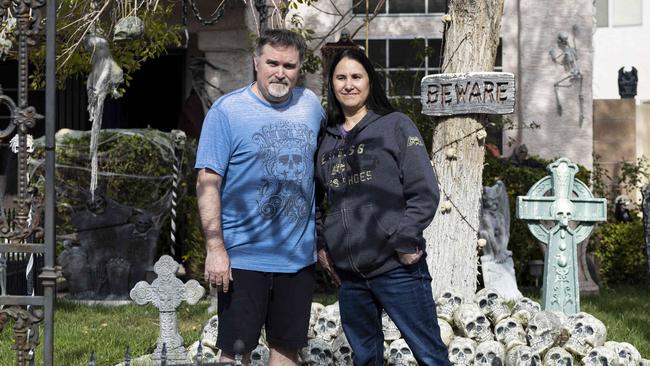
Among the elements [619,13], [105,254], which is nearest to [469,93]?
[105,254]

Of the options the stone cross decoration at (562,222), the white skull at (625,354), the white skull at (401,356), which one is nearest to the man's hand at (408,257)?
the white skull at (401,356)

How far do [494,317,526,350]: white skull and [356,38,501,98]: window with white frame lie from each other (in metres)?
6.65

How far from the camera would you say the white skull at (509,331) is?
634 cm

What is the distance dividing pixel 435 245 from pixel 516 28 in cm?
675

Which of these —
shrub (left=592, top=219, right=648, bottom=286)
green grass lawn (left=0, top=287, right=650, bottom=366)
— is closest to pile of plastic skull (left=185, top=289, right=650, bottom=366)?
green grass lawn (left=0, top=287, right=650, bottom=366)

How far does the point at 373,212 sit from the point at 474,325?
2.04 metres

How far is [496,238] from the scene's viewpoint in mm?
10602

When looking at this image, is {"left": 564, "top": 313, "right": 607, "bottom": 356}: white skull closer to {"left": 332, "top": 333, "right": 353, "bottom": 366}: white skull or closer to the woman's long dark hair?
{"left": 332, "top": 333, "right": 353, "bottom": 366}: white skull

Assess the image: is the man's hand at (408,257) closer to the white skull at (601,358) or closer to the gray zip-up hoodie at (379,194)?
the gray zip-up hoodie at (379,194)

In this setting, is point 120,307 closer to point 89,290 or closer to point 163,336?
point 89,290

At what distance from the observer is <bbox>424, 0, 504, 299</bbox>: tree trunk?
7.40m

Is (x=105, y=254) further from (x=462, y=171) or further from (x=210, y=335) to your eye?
(x=462, y=171)

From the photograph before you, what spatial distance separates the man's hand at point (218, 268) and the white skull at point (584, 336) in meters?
2.70

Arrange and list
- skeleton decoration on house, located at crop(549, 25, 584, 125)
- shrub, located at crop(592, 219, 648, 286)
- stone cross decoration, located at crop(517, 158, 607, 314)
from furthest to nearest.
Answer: skeleton decoration on house, located at crop(549, 25, 584, 125) → shrub, located at crop(592, 219, 648, 286) → stone cross decoration, located at crop(517, 158, 607, 314)
